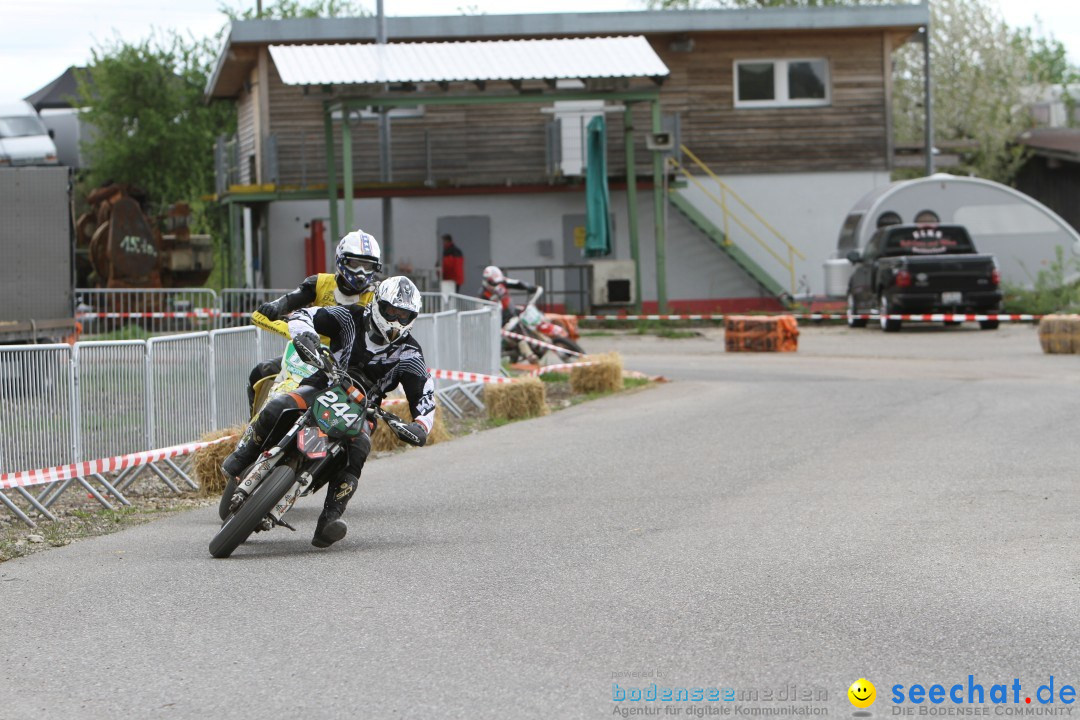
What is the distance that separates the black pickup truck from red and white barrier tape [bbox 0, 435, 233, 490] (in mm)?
19171

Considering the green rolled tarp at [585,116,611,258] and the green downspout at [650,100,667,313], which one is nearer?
the green downspout at [650,100,667,313]

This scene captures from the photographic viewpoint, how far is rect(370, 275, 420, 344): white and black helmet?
9.37m

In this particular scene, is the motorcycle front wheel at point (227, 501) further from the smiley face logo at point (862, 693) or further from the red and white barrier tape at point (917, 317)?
the red and white barrier tape at point (917, 317)

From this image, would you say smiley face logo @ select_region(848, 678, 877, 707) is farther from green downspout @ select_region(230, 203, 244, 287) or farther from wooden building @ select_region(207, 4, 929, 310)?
green downspout @ select_region(230, 203, 244, 287)

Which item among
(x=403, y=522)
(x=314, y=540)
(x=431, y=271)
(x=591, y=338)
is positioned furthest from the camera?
(x=431, y=271)

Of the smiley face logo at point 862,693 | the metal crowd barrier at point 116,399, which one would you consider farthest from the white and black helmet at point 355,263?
the smiley face logo at point 862,693

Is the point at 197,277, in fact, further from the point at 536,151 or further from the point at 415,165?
the point at 536,151

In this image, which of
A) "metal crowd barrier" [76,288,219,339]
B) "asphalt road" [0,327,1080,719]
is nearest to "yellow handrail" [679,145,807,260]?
"metal crowd barrier" [76,288,219,339]

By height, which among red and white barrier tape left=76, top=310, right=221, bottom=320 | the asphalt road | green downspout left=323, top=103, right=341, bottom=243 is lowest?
the asphalt road

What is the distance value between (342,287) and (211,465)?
234cm

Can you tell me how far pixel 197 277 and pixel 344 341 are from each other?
999 inches

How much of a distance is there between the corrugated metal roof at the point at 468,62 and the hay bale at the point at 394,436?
46.6 feet

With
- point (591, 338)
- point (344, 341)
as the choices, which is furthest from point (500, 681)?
point (591, 338)

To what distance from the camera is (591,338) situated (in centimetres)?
3067
